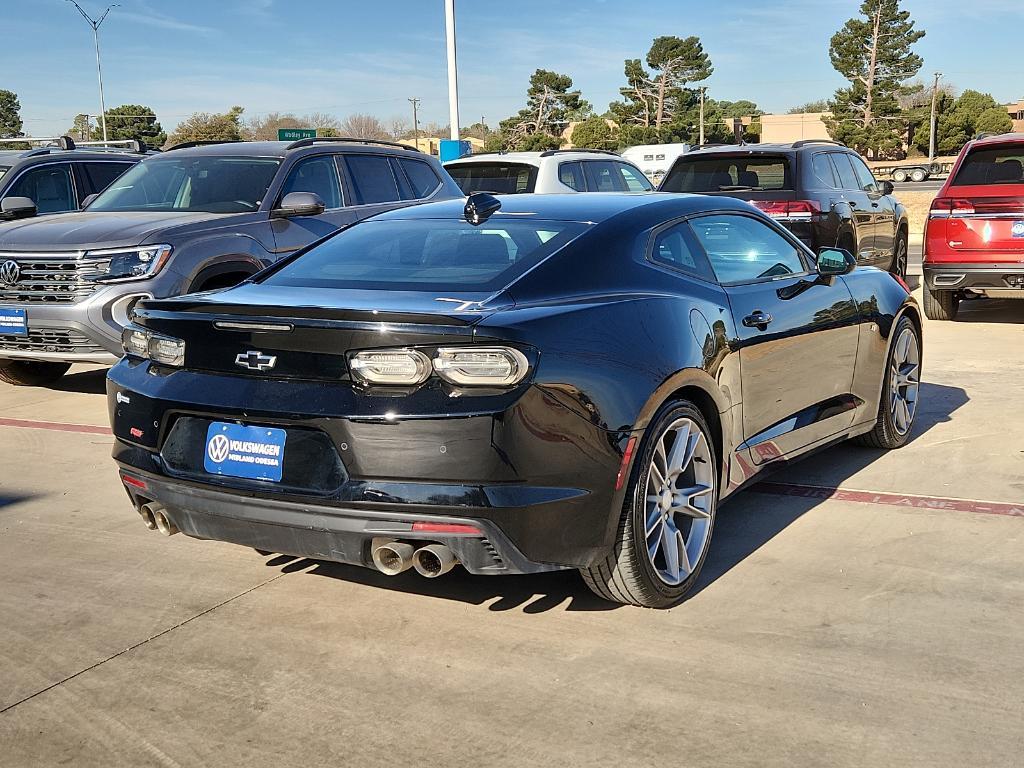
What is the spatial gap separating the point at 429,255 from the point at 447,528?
1350mm

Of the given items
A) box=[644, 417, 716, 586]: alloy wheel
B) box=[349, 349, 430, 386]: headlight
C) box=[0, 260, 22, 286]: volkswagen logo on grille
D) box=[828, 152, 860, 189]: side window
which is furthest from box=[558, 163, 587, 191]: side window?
box=[349, 349, 430, 386]: headlight

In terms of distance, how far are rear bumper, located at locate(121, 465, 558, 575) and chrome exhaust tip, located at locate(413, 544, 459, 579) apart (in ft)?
0.07

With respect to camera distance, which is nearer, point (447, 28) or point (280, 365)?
point (280, 365)

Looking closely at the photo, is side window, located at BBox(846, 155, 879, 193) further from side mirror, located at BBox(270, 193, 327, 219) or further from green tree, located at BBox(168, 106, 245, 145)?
green tree, located at BBox(168, 106, 245, 145)

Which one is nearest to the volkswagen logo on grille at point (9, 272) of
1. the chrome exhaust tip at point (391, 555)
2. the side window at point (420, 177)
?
→ the side window at point (420, 177)

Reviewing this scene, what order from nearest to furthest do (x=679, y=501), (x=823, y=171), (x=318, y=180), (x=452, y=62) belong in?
(x=679, y=501) → (x=318, y=180) → (x=823, y=171) → (x=452, y=62)

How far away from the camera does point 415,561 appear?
3.58 m

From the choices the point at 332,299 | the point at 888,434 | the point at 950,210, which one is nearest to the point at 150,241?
the point at 332,299

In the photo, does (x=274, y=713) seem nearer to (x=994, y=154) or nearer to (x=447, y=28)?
(x=994, y=154)

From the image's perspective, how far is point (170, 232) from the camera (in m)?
8.01

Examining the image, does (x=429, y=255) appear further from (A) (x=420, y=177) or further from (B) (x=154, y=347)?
(A) (x=420, y=177)

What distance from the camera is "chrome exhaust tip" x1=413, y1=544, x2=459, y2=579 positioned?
3.51 metres

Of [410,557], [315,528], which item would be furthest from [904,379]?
[315,528]

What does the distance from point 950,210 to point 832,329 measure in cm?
625
